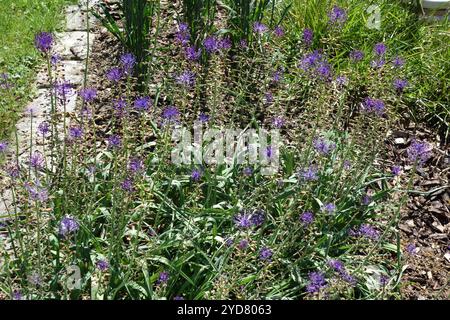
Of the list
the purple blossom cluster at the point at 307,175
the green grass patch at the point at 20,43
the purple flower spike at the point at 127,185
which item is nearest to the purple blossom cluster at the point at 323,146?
the purple blossom cluster at the point at 307,175

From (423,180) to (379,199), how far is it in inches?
21.2

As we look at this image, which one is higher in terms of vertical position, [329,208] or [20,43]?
[20,43]

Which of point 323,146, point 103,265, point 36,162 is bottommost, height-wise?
point 103,265

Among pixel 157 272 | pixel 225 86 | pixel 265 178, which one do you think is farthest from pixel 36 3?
pixel 157 272

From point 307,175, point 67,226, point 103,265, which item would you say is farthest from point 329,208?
point 67,226

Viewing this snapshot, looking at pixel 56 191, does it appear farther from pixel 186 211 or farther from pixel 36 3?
pixel 36 3

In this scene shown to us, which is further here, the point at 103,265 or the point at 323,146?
the point at 323,146

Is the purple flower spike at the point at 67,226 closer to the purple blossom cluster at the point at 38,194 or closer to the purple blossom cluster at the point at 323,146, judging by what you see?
the purple blossom cluster at the point at 38,194

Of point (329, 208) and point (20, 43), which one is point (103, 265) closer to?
point (329, 208)

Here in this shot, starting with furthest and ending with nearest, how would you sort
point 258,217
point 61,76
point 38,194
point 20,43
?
point 20,43, point 61,76, point 258,217, point 38,194

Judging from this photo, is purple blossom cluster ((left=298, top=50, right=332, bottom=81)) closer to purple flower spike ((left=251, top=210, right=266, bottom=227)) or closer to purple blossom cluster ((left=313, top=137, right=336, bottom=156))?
purple blossom cluster ((left=313, top=137, right=336, bottom=156))

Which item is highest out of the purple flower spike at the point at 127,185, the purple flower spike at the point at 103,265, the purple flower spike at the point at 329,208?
the purple flower spike at the point at 127,185

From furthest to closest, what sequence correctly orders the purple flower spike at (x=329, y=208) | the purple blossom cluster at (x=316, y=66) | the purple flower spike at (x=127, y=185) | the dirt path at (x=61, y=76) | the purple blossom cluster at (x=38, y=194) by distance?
1. the dirt path at (x=61, y=76)
2. the purple blossom cluster at (x=316, y=66)
3. the purple flower spike at (x=329, y=208)
4. the purple flower spike at (x=127, y=185)
5. the purple blossom cluster at (x=38, y=194)

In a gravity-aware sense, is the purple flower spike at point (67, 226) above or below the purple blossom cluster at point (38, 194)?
below
